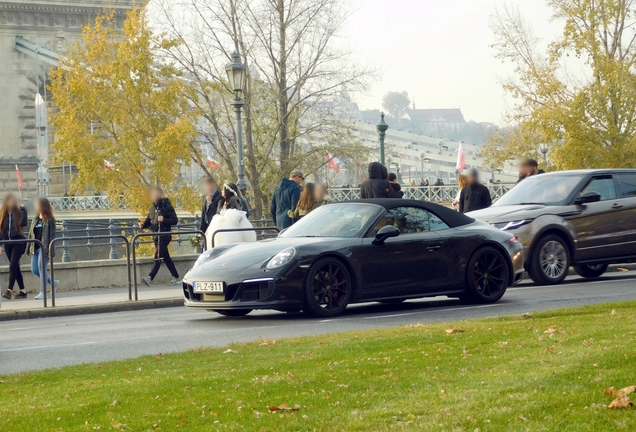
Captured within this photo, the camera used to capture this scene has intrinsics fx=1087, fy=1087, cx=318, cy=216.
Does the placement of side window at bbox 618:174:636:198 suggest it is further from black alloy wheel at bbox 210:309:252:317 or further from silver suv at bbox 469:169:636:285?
black alloy wheel at bbox 210:309:252:317

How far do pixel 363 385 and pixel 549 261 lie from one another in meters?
10.2

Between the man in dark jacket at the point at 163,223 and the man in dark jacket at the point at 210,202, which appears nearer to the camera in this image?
the man in dark jacket at the point at 210,202

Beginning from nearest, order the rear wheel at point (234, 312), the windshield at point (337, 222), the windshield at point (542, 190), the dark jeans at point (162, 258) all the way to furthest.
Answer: the windshield at point (337, 222), the rear wheel at point (234, 312), the windshield at point (542, 190), the dark jeans at point (162, 258)

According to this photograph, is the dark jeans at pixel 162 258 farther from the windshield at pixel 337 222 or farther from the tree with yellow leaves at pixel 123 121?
the tree with yellow leaves at pixel 123 121

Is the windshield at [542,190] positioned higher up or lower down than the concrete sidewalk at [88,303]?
higher up

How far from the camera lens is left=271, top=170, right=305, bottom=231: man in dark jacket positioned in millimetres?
17781

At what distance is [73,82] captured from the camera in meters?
26.8

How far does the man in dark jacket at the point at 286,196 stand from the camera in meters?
17.8

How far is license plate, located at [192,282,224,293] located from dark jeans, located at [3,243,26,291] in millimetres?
6715

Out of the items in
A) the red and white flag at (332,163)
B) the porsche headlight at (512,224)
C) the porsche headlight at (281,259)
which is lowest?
the porsche headlight at (281,259)

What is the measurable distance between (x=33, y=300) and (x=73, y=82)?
10.4m

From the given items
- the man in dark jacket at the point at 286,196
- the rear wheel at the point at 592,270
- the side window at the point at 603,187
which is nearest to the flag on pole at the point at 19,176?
the man in dark jacket at the point at 286,196

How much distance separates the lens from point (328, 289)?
1216 centimetres

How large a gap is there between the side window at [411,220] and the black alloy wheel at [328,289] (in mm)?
853
